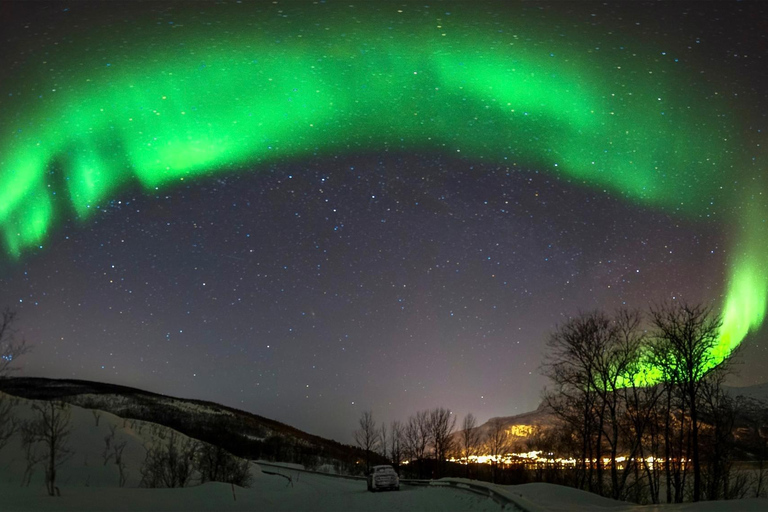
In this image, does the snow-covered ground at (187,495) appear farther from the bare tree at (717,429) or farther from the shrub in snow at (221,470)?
the bare tree at (717,429)

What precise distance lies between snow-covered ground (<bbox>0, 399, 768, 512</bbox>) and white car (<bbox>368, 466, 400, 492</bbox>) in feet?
2.92

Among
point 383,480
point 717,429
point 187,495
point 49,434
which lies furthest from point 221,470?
point 717,429

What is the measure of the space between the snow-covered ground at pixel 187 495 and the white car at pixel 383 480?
89cm

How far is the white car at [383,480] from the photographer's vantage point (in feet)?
121

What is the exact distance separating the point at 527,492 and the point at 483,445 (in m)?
109

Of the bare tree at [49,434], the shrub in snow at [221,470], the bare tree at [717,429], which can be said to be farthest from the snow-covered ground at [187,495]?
the bare tree at [717,429]

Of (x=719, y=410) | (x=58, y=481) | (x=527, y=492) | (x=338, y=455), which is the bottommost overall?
(x=338, y=455)

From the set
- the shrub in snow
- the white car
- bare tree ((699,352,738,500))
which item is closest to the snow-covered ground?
the white car

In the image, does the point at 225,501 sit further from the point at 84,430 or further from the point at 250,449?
the point at 250,449

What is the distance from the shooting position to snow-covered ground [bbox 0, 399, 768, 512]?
20.8 meters

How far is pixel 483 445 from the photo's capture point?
5118 inches

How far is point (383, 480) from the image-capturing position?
3697 centimetres

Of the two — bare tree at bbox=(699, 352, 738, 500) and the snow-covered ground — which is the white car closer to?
the snow-covered ground

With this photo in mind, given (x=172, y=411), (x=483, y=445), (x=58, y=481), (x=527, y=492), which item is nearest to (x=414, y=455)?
(x=483, y=445)
